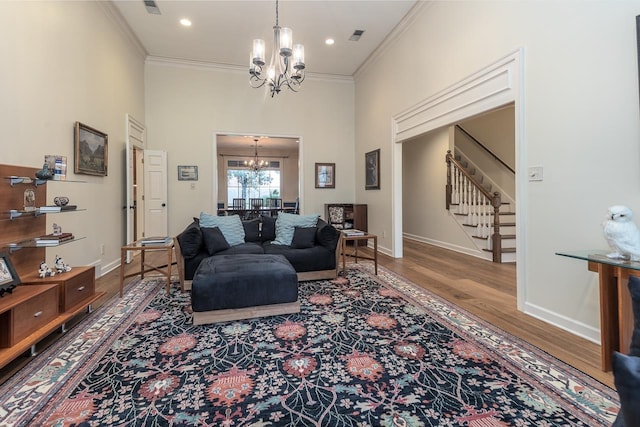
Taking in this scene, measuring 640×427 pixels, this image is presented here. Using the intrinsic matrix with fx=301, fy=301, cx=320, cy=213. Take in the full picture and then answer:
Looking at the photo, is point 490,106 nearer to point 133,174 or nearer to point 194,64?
point 194,64

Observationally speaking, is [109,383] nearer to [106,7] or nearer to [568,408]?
[568,408]

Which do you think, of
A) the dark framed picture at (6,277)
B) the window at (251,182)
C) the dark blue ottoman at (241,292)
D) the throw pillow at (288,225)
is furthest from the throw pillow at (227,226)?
the window at (251,182)

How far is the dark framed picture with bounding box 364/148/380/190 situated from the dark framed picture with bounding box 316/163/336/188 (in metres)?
0.79

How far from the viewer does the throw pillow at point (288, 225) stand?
160 inches

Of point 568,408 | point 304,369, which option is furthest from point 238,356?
point 568,408

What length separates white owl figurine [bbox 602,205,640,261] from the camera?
1.71 m

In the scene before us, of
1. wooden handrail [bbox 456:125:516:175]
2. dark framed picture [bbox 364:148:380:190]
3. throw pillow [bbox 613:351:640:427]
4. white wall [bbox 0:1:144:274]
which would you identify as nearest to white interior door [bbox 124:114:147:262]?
white wall [bbox 0:1:144:274]

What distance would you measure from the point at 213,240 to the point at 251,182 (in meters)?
8.10

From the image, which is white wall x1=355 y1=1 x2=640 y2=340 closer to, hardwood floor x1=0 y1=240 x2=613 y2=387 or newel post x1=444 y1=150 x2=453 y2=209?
hardwood floor x1=0 y1=240 x2=613 y2=387

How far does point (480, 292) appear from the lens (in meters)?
3.26

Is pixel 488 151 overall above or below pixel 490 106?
above

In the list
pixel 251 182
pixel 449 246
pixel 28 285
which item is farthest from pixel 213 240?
pixel 251 182

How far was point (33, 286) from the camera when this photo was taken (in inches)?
85.8

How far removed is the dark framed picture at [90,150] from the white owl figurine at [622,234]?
482cm
